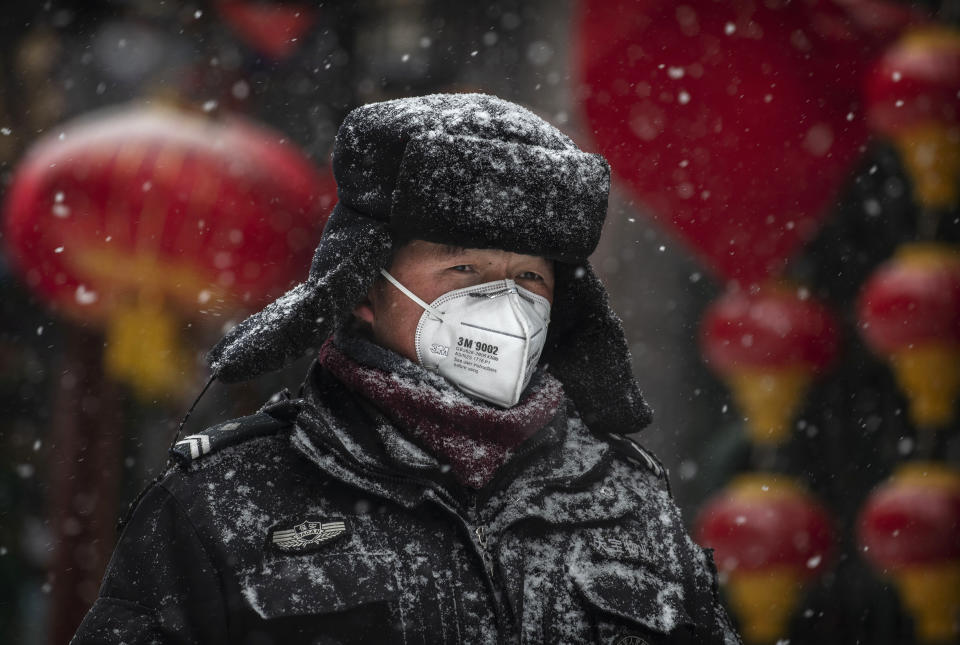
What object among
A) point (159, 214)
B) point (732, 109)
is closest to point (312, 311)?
point (159, 214)

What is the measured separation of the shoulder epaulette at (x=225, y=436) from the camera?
1.93 meters

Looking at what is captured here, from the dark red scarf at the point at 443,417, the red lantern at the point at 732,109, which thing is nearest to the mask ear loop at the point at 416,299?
the dark red scarf at the point at 443,417

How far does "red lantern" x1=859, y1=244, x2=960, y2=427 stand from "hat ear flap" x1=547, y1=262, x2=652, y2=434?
1726mm

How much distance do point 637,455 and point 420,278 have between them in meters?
0.74

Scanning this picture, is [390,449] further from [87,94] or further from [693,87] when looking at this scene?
[87,94]

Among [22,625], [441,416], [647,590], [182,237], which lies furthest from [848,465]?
[22,625]

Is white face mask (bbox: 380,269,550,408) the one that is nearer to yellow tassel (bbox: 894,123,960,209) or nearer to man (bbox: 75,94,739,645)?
man (bbox: 75,94,739,645)

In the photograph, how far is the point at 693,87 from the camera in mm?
3773

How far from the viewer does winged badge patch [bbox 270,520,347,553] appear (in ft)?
6.03

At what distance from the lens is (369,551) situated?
187 centimetres

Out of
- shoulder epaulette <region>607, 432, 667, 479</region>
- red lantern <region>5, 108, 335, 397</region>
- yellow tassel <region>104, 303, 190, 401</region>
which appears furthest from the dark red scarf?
yellow tassel <region>104, 303, 190, 401</region>

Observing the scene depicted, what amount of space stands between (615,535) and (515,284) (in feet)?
2.06

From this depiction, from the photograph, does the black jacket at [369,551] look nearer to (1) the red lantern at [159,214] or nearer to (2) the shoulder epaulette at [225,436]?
(2) the shoulder epaulette at [225,436]

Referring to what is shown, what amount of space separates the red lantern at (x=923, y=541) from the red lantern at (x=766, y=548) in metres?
0.25
